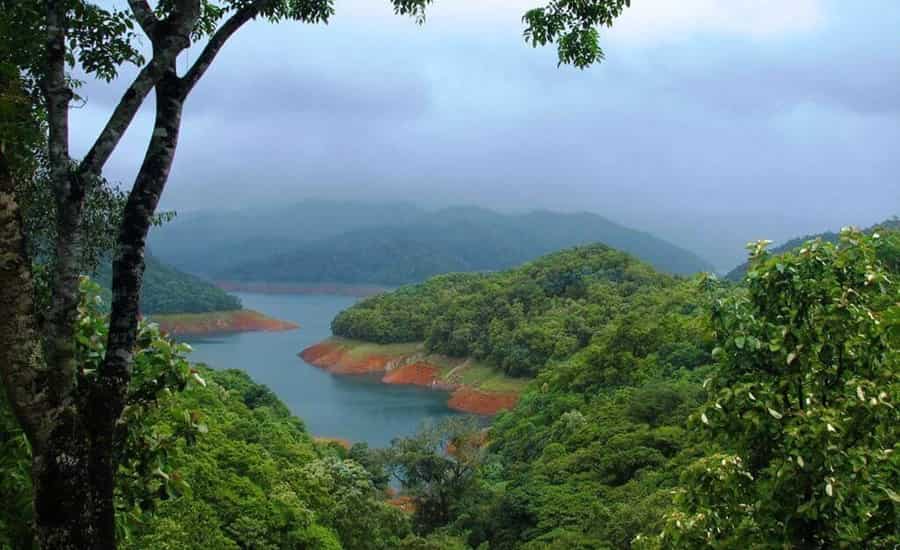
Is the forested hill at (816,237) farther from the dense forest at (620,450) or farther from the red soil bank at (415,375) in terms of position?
the red soil bank at (415,375)

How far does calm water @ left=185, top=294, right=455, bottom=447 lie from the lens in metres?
40.2

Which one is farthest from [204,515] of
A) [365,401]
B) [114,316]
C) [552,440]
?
[365,401]

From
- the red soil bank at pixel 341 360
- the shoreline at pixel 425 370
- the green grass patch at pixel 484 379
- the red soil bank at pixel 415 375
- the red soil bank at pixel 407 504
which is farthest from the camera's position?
the red soil bank at pixel 341 360

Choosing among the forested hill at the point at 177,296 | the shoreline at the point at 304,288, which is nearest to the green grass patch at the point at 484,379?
the forested hill at the point at 177,296

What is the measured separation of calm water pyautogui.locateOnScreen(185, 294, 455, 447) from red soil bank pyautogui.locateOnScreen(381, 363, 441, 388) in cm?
123

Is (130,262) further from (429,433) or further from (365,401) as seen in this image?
(365,401)

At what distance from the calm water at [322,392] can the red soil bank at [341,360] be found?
108 centimetres

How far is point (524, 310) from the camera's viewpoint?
61.9m

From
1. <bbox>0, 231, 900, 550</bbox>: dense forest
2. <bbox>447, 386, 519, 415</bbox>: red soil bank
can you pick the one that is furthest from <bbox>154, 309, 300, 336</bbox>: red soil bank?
<bbox>0, 231, 900, 550</bbox>: dense forest

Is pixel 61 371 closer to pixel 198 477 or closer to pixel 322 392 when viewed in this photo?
pixel 198 477

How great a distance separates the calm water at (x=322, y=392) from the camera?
1583 inches

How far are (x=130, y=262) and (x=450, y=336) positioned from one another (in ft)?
182

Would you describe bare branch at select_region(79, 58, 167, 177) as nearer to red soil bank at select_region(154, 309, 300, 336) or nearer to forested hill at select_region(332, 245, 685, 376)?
forested hill at select_region(332, 245, 685, 376)

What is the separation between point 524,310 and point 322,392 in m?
20.1
